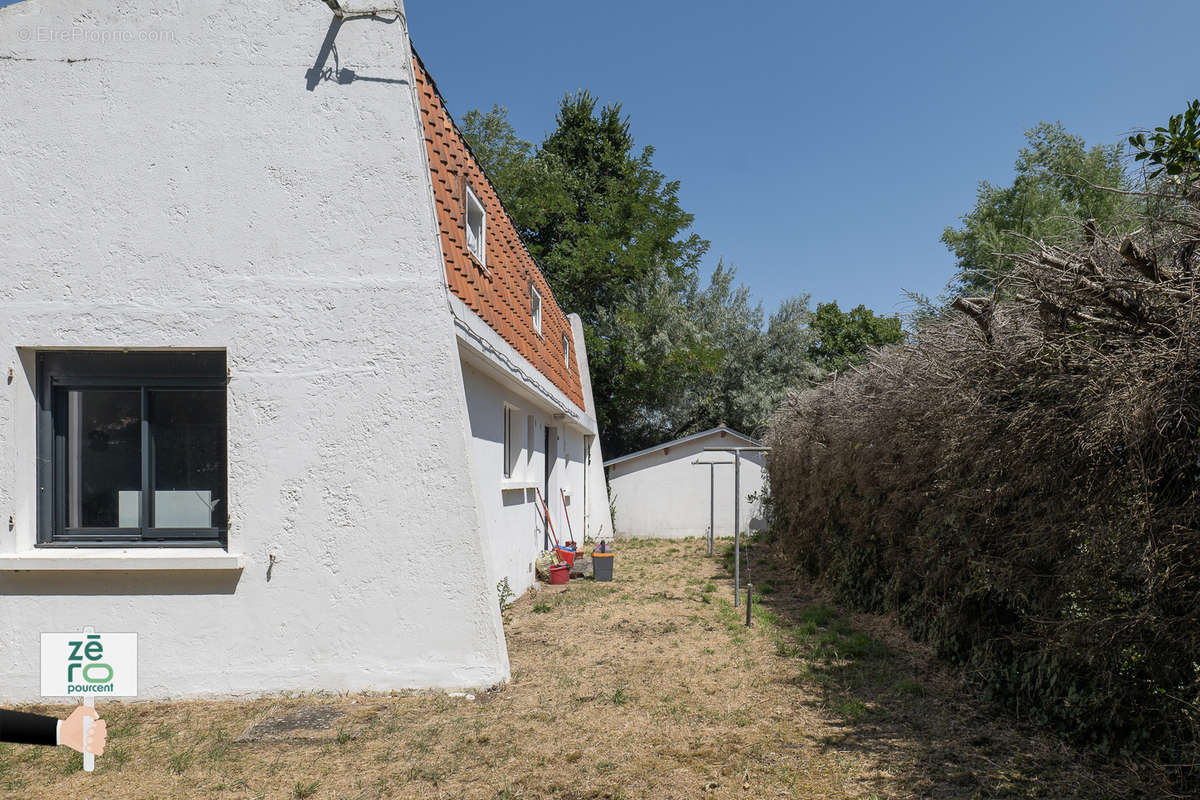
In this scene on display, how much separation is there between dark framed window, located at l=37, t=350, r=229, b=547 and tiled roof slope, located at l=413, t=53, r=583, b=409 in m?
2.13

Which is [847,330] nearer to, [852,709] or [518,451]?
[518,451]

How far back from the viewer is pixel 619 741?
5043mm

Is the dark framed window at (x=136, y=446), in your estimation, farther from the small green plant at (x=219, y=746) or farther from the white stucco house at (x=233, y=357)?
the small green plant at (x=219, y=746)

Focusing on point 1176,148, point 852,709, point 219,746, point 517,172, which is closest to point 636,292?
point 517,172

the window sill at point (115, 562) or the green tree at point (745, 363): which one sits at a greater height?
the green tree at point (745, 363)

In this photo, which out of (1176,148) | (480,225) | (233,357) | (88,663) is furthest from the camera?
(480,225)

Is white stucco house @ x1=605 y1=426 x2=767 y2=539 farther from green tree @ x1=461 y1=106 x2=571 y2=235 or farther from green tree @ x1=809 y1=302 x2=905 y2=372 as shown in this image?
green tree @ x1=809 y1=302 x2=905 y2=372

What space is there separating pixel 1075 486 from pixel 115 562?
21.1ft

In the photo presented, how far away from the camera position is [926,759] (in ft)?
15.1

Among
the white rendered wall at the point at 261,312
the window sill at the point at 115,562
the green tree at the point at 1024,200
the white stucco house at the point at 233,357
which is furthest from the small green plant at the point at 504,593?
the green tree at the point at 1024,200

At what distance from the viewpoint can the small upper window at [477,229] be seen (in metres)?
8.23

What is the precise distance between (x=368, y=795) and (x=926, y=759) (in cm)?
328

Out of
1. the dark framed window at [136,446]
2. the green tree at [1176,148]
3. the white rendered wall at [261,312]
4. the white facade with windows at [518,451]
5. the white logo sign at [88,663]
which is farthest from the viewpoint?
the white facade with windows at [518,451]

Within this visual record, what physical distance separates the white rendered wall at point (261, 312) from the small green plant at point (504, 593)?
240 centimetres
